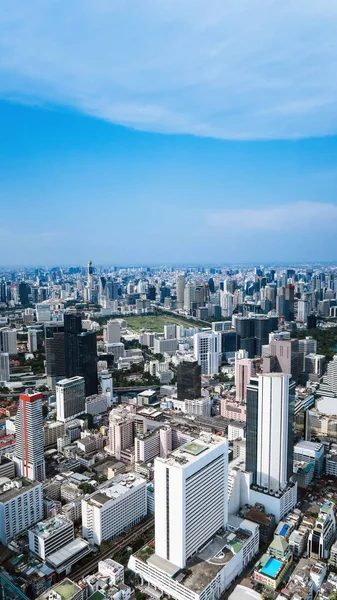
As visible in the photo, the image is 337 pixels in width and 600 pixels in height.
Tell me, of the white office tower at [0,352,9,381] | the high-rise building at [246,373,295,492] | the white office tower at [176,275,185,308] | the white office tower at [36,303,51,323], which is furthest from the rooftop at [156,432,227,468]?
the white office tower at [176,275,185,308]

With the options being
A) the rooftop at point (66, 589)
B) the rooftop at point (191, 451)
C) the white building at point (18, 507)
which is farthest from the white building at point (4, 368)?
the rooftop at point (66, 589)

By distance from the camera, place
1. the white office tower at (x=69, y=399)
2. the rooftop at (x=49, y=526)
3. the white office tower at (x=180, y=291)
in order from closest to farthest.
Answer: the rooftop at (x=49, y=526), the white office tower at (x=69, y=399), the white office tower at (x=180, y=291)

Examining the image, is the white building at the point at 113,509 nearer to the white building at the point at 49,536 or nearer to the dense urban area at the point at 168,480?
the dense urban area at the point at 168,480

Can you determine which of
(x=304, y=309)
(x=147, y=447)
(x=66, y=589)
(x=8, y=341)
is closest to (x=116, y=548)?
(x=66, y=589)

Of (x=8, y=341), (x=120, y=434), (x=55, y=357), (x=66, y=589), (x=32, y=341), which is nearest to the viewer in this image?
(x=66, y=589)

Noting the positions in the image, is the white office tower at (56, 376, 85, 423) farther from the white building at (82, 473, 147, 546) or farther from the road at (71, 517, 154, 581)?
the road at (71, 517, 154, 581)

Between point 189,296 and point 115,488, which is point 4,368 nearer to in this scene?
point 115,488

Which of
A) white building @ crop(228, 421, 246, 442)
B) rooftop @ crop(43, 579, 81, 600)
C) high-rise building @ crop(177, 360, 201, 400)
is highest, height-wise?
high-rise building @ crop(177, 360, 201, 400)
